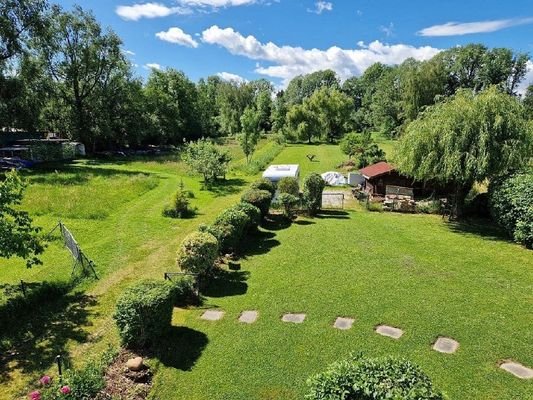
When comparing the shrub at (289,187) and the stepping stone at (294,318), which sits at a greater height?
the shrub at (289,187)

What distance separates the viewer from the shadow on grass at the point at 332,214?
22.8m

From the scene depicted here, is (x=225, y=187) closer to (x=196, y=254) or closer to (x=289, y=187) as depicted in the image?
(x=289, y=187)

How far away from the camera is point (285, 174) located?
26016mm

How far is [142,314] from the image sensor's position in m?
8.86

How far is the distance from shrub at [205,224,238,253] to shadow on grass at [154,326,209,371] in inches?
196

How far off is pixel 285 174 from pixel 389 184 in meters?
8.25

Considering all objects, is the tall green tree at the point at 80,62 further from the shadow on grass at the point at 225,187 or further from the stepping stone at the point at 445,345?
the stepping stone at the point at 445,345

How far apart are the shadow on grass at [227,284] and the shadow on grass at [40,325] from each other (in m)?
3.72

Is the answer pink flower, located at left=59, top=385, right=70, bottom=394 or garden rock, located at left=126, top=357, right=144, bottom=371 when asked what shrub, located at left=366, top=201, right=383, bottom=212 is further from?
pink flower, located at left=59, top=385, right=70, bottom=394

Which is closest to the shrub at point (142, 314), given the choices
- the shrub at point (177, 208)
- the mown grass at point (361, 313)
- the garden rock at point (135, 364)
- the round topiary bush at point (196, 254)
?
the garden rock at point (135, 364)

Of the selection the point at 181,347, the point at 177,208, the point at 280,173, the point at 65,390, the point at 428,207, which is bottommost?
the point at 181,347

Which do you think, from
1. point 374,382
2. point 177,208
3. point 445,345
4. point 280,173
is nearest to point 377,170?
point 280,173

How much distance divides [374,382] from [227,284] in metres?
8.53

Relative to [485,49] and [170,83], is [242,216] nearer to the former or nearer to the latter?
[170,83]
